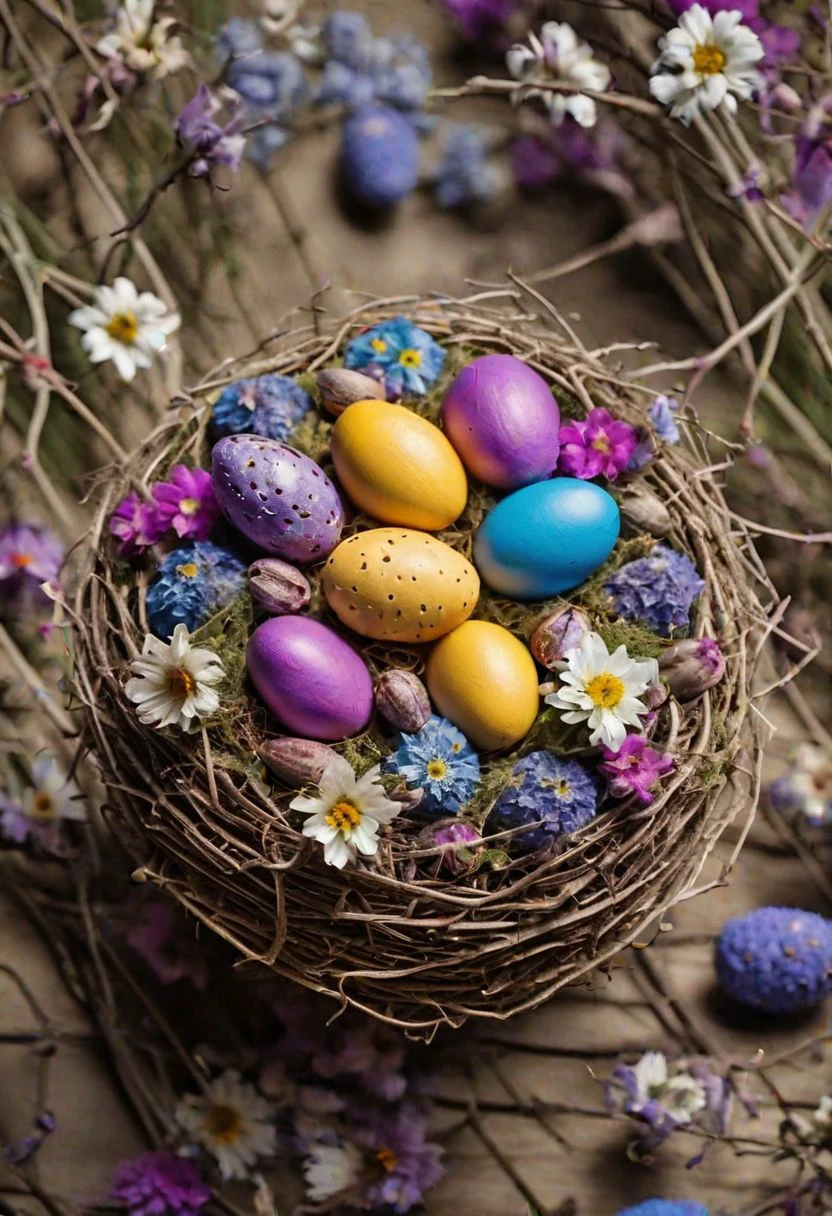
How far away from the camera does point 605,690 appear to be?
39.8 inches

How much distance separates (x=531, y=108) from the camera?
1622mm

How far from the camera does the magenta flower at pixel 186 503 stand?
3.60ft

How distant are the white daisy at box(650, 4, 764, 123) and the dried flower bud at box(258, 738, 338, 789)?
685 mm

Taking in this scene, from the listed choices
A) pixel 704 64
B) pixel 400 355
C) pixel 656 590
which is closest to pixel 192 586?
pixel 400 355

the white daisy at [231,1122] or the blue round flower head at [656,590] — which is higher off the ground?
the blue round flower head at [656,590]

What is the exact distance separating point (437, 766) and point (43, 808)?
1.79 feet

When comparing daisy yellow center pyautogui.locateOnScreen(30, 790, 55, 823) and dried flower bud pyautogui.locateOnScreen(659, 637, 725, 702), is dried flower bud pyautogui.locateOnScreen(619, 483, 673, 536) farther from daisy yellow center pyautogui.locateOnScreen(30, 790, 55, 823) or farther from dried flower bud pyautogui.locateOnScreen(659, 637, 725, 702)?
daisy yellow center pyautogui.locateOnScreen(30, 790, 55, 823)

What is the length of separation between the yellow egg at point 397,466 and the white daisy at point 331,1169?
66 cm

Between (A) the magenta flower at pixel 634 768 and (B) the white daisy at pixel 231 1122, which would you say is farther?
(B) the white daisy at pixel 231 1122

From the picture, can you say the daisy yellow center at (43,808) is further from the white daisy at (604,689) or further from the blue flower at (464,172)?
the blue flower at (464,172)

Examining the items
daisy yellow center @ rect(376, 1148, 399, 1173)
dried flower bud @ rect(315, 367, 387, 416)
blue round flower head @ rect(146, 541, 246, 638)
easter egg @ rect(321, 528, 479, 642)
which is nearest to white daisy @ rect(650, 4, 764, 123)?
dried flower bud @ rect(315, 367, 387, 416)

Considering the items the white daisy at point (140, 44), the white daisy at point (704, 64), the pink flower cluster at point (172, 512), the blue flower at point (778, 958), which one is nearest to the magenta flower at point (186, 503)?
the pink flower cluster at point (172, 512)

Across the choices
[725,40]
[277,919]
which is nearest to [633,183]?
[725,40]

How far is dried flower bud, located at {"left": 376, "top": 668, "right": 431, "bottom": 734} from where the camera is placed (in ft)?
3.37
